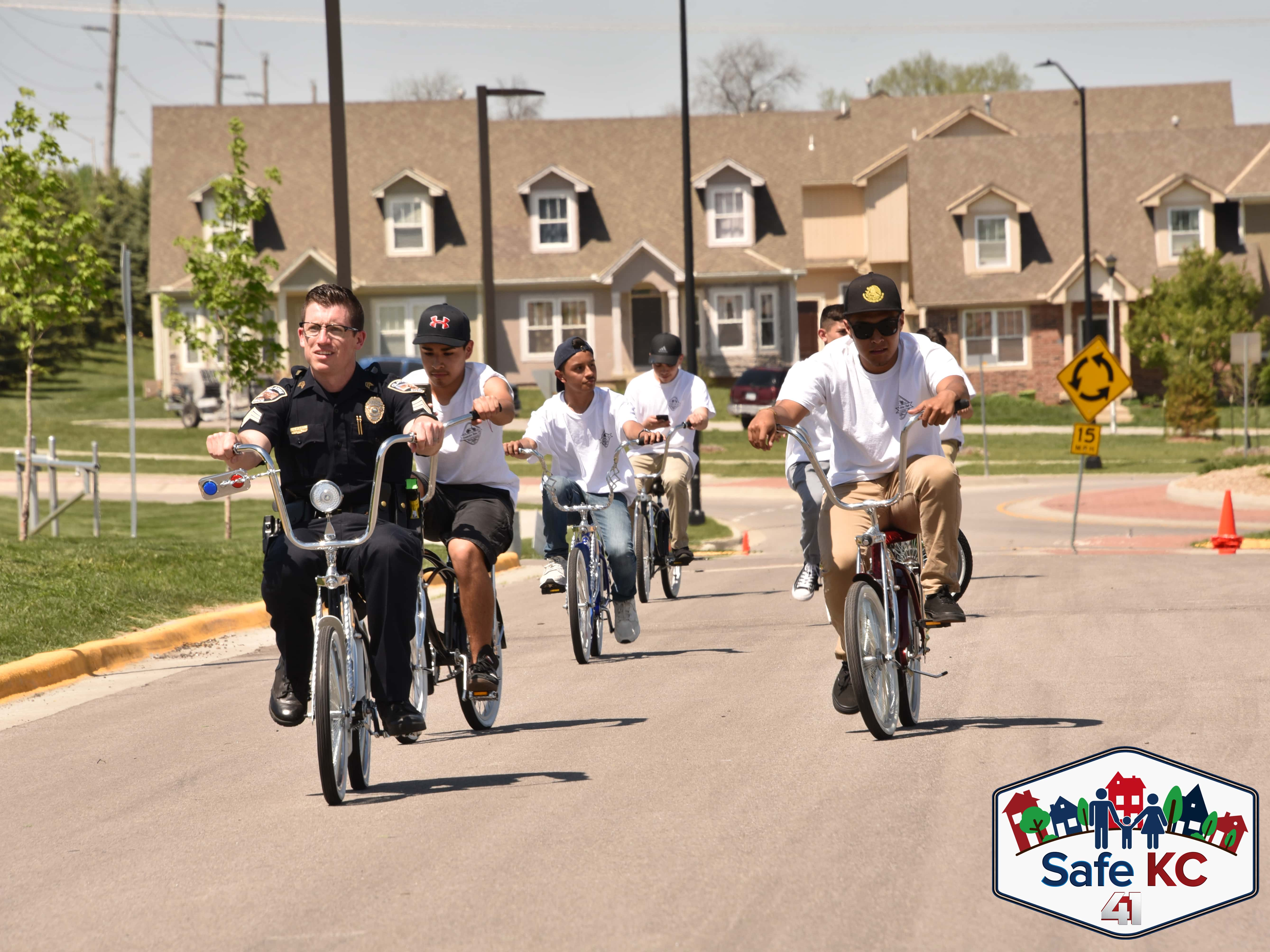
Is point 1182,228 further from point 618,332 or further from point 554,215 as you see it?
point 554,215

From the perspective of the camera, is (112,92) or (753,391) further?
(112,92)

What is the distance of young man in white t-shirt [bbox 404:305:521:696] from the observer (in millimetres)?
7195

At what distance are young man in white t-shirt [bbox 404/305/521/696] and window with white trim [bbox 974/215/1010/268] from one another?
4614 centimetres

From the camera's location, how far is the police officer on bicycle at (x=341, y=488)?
6.14 metres

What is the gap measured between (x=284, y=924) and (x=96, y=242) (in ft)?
246

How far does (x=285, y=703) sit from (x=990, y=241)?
48.2 m

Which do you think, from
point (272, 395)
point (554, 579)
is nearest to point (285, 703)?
point (272, 395)

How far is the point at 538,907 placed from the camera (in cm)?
463

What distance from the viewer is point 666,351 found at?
13.3 meters

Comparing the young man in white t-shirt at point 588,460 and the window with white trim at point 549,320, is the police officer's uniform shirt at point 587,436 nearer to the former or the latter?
the young man in white t-shirt at point 588,460

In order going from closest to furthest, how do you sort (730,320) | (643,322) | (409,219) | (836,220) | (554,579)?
(554,579) → (409,219) → (730,320) → (643,322) → (836,220)

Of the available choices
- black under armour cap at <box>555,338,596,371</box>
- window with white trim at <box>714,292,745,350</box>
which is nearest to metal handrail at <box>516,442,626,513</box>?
black under armour cap at <box>555,338,596,371</box>

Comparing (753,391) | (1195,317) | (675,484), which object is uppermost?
(1195,317)

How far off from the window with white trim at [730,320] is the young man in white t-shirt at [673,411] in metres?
37.7
